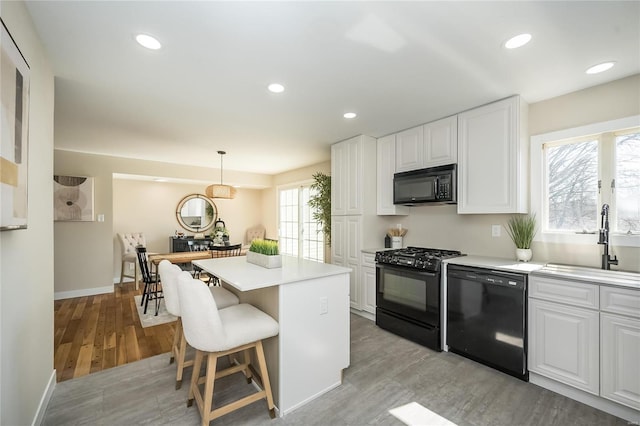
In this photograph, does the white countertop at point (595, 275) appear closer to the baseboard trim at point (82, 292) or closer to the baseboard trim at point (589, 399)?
the baseboard trim at point (589, 399)

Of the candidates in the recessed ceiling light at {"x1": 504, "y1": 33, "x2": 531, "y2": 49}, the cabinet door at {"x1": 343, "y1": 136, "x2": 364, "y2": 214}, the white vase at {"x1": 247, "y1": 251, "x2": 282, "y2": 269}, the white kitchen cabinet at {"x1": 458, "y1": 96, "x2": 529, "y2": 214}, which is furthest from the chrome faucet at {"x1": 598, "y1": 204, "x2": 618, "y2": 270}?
the white vase at {"x1": 247, "y1": 251, "x2": 282, "y2": 269}

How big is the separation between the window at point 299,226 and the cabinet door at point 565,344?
12.5ft

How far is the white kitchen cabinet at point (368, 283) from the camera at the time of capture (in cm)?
354

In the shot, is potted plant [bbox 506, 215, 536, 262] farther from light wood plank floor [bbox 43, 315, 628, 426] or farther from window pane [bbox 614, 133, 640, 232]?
light wood plank floor [bbox 43, 315, 628, 426]

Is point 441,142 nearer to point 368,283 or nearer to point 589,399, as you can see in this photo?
point 368,283

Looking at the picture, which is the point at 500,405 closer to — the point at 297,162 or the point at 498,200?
the point at 498,200

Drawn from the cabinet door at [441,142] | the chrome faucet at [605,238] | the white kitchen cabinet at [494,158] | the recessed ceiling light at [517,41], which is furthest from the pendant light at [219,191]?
the chrome faucet at [605,238]

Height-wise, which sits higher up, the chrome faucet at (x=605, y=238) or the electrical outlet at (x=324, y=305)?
the chrome faucet at (x=605, y=238)

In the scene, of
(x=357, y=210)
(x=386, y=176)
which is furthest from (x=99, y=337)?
(x=386, y=176)

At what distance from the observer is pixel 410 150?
3.48m

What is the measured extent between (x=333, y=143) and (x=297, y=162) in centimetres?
152

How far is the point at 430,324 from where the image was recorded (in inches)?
111

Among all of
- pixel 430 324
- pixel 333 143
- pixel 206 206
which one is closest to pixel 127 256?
pixel 206 206

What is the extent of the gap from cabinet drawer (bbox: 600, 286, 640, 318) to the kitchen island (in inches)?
68.6
